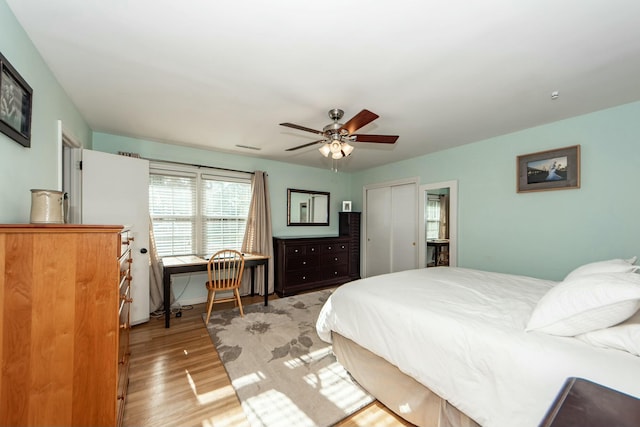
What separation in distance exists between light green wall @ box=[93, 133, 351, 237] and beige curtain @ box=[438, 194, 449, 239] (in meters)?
2.00

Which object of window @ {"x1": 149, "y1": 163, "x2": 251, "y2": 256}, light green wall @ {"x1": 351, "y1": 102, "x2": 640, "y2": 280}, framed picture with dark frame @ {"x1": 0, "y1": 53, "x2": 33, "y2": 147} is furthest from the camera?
window @ {"x1": 149, "y1": 163, "x2": 251, "y2": 256}

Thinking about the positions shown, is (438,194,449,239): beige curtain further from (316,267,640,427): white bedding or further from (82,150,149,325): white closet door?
(82,150,149,325): white closet door

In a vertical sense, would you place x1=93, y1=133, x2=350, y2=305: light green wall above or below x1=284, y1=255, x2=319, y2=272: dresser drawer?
above

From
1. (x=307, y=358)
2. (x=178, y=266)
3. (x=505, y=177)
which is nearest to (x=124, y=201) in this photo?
(x=178, y=266)

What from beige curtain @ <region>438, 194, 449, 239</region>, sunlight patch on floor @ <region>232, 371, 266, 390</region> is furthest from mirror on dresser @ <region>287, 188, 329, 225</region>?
sunlight patch on floor @ <region>232, 371, 266, 390</region>

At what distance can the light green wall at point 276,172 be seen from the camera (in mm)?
3396

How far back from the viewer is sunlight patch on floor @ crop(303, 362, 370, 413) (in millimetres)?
1748

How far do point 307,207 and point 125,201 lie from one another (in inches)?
114

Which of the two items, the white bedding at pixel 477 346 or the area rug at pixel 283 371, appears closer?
the white bedding at pixel 477 346

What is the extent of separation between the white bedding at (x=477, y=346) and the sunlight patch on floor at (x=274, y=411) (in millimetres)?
608

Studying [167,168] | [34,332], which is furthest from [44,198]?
[167,168]

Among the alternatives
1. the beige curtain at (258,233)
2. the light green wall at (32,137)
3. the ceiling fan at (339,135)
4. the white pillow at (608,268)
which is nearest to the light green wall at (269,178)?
the beige curtain at (258,233)

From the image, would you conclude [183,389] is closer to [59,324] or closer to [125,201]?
[59,324]

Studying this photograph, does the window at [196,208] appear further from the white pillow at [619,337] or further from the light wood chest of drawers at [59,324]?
the white pillow at [619,337]
